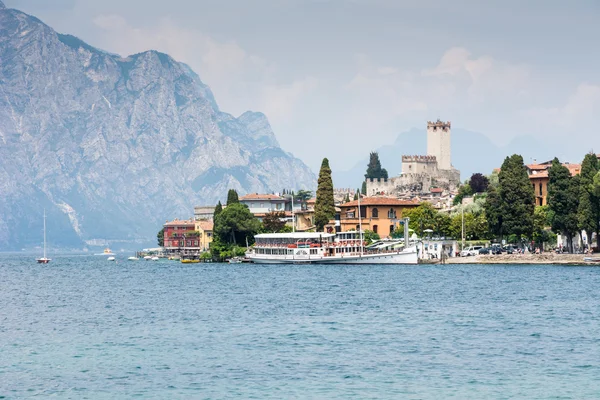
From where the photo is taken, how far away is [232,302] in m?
65.6

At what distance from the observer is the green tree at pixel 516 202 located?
4181 inches

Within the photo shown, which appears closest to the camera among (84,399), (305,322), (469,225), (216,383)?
(84,399)

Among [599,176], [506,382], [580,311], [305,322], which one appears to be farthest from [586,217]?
[506,382]

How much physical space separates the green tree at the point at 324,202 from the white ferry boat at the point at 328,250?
5.63 meters

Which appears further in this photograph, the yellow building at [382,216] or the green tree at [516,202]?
the yellow building at [382,216]

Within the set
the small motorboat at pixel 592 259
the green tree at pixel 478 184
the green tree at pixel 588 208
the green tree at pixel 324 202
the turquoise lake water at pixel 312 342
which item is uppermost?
the green tree at pixel 478 184

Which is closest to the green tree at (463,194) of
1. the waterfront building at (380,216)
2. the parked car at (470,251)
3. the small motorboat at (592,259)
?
the waterfront building at (380,216)

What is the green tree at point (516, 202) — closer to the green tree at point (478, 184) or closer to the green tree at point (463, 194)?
the green tree at point (463, 194)

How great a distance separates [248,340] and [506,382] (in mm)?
14152

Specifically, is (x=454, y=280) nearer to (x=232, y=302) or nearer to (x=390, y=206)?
(x=232, y=302)

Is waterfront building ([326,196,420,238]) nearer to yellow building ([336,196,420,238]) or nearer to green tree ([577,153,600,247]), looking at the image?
yellow building ([336,196,420,238])

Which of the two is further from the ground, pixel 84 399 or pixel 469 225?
pixel 469 225

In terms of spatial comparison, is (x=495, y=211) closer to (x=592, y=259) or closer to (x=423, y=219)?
(x=592, y=259)

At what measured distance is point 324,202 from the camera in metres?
136
